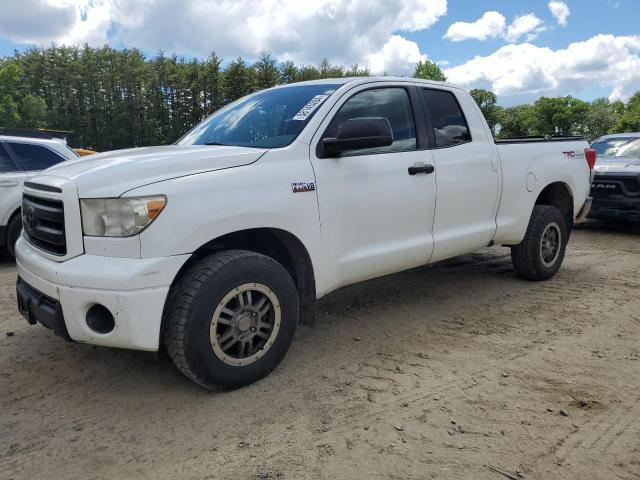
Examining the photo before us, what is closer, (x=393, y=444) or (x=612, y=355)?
(x=393, y=444)

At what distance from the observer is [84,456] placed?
2.56 metres

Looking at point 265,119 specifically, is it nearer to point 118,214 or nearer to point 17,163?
point 118,214

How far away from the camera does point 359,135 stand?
3342mm

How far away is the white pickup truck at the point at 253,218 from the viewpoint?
2760 millimetres

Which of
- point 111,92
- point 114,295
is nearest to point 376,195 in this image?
point 114,295

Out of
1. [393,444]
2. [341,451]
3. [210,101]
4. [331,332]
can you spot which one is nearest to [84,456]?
[341,451]

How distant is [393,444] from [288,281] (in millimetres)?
1113

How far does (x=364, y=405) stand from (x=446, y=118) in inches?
102

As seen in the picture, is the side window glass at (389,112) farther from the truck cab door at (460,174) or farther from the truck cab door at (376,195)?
the truck cab door at (460,174)

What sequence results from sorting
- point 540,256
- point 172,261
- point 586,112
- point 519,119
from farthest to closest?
point 519,119 → point 586,112 → point 540,256 → point 172,261

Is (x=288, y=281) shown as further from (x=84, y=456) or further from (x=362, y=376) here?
(x=84, y=456)

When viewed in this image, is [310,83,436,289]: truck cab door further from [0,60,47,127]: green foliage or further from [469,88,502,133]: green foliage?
[469,88,502,133]: green foliage

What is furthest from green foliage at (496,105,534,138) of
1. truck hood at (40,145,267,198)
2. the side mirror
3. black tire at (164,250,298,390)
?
black tire at (164,250,298,390)

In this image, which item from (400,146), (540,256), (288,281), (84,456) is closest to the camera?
(84,456)
